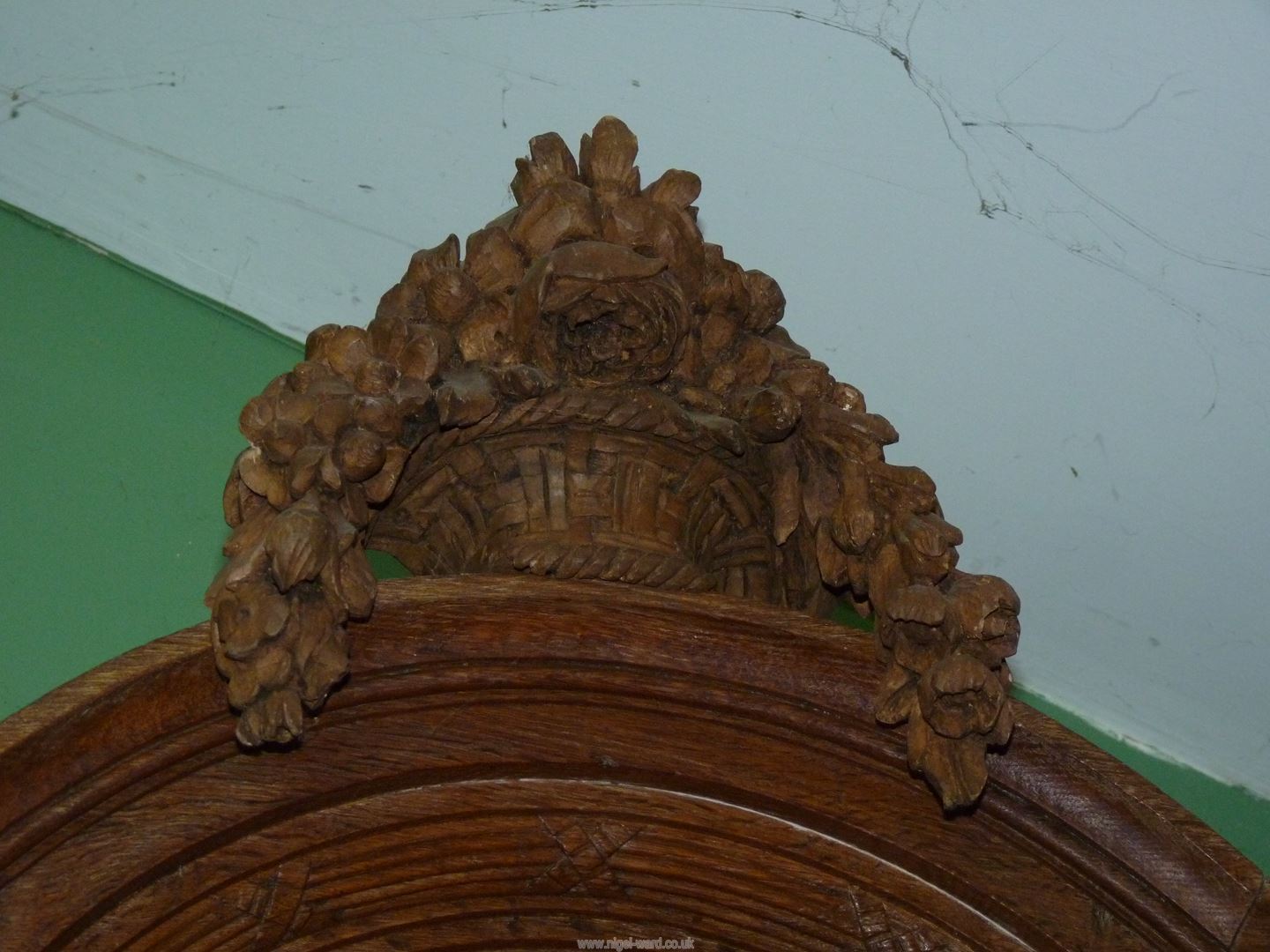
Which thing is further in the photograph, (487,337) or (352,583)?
(487,337)

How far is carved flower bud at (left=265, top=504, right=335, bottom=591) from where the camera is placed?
2.58 ft

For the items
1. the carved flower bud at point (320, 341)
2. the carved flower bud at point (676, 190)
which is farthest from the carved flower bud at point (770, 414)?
the carved flower bud at point (320, 341)

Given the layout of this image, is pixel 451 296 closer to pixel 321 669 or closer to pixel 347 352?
pixel 347 352

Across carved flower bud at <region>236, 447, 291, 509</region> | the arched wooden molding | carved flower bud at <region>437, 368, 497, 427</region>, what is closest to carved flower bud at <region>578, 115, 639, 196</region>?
the arched wooden molding

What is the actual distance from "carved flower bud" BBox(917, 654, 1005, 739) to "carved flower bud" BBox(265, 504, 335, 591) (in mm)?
292

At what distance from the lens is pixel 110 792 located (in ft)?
2.66

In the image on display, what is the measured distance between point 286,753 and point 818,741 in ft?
0.88

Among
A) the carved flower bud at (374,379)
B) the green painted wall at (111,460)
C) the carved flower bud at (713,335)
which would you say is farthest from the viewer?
the green painted wall at (111,460)

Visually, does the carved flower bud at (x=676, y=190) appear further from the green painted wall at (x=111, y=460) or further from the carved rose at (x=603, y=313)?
the green painted wall at (x=111, y=460)

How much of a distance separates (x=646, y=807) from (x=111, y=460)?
564 millimetres

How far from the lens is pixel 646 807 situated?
2.90 ft

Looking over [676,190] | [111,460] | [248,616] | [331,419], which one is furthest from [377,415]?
[111,460]

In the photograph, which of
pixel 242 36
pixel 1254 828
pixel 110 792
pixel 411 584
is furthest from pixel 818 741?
pixel 242 36

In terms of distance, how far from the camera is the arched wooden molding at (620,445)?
845 mm
